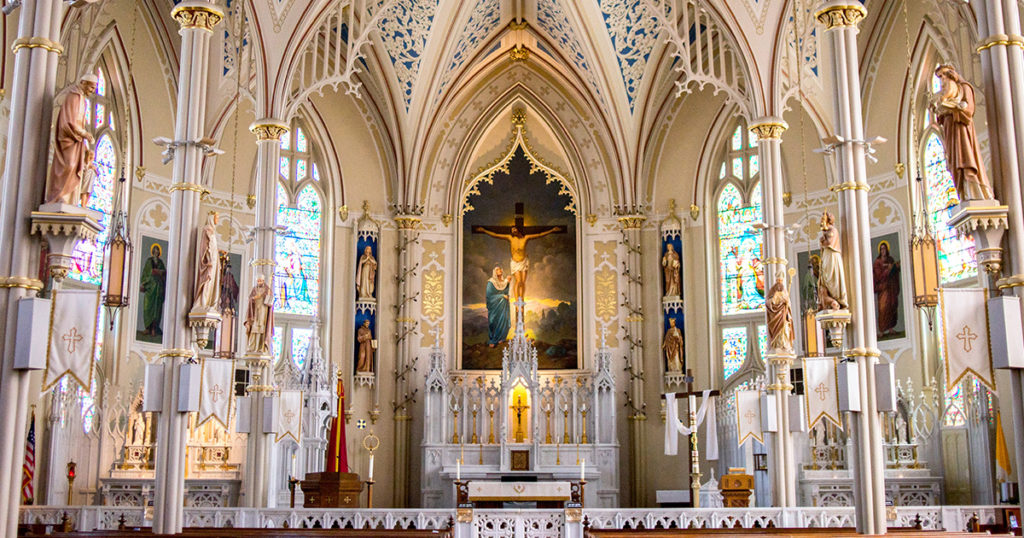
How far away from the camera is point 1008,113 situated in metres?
9.08

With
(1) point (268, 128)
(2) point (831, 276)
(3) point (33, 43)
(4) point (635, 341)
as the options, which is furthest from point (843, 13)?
(4) point (635, 341)

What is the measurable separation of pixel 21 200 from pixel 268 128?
8887mm

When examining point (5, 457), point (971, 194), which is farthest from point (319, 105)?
point (971, 194)

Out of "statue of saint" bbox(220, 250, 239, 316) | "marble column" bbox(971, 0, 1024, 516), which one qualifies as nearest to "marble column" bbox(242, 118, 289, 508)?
"statue of saint" bbox(220, 250, 239, 316)

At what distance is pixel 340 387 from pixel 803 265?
10.7m

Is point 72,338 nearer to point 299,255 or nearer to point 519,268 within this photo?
point 299,255

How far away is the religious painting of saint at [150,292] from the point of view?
71.4 feet

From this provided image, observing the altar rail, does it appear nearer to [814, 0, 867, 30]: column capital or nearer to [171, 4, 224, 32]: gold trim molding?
[814, 0, 867, 30]: column capital

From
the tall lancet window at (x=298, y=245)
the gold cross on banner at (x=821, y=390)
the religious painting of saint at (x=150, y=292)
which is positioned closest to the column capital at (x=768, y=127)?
the gold cross on banner at (x=821, y=390)

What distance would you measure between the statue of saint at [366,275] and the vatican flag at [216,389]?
9.66 metres

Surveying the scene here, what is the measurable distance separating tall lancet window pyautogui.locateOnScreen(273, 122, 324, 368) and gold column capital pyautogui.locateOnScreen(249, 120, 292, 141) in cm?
586

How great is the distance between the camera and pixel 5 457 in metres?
9.12

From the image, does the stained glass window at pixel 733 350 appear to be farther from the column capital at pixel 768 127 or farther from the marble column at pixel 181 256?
the marble column at pixel 181 256

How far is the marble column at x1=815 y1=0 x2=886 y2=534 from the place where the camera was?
472 inches
